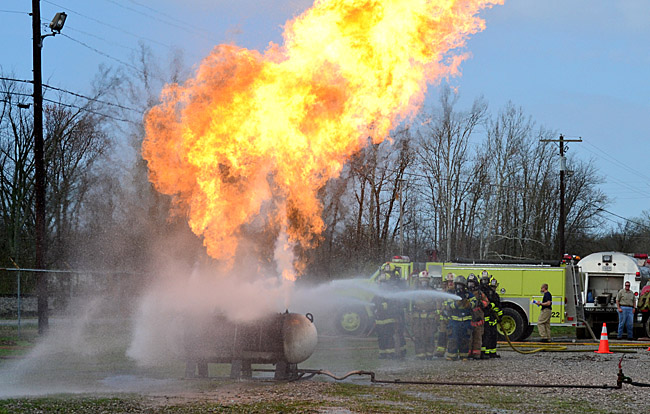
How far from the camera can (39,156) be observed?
2078 cm

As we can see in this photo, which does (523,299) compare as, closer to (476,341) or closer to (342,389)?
(476,341)

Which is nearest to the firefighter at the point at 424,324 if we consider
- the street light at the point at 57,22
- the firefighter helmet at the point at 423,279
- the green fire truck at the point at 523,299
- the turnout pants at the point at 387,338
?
the turnout pants at the point at 387,338

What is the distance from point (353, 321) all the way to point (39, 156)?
1053cm

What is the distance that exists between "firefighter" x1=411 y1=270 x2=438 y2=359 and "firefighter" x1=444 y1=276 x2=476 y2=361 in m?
0.69

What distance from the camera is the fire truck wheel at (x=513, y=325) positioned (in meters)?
22.3

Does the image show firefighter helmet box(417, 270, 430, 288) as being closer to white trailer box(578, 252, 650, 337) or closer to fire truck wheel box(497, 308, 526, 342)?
fire truck wheel box(497, 308, 526, 342)

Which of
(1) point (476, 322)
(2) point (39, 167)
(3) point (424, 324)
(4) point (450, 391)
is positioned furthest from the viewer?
(2) point (39, 167)

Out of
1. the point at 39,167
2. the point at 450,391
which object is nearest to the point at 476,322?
the point at 450,391

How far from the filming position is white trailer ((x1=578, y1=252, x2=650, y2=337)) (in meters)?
24.9

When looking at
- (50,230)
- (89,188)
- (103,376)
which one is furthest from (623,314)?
(50,230)

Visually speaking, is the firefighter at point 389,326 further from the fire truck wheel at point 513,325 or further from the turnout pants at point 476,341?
the fire truck wheel at point 513,325

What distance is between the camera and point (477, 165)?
51.0 m

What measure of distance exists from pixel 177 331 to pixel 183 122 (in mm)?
3887

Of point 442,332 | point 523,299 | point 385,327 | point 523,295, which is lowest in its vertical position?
point 442,332
